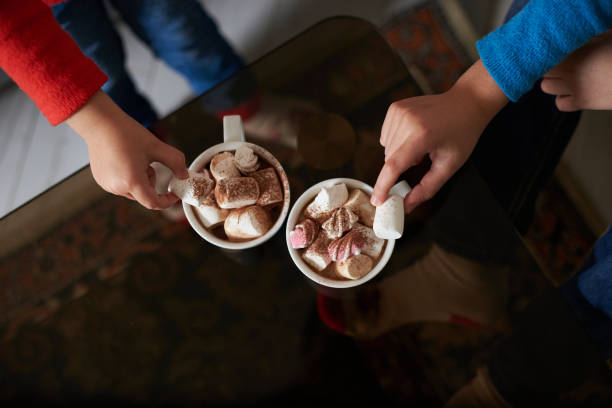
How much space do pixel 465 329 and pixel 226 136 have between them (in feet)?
1.61

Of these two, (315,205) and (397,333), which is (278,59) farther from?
(397,333)

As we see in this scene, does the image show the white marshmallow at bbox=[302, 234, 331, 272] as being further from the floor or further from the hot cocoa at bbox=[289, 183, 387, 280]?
the floor

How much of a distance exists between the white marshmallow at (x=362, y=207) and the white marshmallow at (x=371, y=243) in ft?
0.06

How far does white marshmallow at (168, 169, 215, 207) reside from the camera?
0.59m

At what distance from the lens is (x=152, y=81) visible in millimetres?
1358

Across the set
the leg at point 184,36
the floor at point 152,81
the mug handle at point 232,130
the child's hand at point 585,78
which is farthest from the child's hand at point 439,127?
the floor at point 152,81

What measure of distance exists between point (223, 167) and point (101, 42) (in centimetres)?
55

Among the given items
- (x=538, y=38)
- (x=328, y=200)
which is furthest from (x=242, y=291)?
(x=538, y=38)

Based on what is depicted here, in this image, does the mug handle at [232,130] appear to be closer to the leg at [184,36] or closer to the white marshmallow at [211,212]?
the white marshmallow at [211,212]

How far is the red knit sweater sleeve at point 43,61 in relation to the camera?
1.91 ft

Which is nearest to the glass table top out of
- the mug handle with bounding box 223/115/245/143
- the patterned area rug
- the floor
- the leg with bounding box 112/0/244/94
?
the patterned area rug

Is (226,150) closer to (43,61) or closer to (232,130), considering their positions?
(232,130)

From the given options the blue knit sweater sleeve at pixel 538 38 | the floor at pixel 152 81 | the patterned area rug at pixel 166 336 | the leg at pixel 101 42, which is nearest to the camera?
the blue knit sweater sleeve at pixel 538 38

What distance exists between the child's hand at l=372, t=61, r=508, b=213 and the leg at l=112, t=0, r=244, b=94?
57cm
